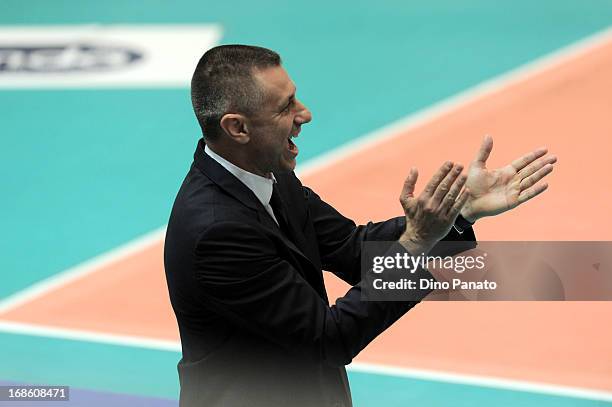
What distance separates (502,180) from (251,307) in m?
0.69

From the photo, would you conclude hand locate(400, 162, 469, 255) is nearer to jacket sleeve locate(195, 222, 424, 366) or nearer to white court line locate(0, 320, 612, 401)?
jacket sleeve locate(195, 222, 424, 366)

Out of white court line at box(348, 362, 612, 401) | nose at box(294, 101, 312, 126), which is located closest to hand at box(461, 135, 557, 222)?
nose at box(294, 101, 312, 126)

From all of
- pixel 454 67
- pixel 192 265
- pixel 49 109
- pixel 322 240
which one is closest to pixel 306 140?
pixel 454 67

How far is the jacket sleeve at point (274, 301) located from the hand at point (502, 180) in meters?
0.34

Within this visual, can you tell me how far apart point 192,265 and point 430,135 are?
3.35 meters

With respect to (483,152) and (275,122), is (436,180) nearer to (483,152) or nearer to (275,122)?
(483,152)

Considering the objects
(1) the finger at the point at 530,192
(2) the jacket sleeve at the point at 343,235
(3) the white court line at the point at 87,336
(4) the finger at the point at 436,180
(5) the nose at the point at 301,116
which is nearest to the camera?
(4) the finger at the point at 436,180

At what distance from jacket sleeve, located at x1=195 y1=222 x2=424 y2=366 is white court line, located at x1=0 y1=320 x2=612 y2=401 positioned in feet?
5.97

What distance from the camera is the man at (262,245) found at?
207 centimetres

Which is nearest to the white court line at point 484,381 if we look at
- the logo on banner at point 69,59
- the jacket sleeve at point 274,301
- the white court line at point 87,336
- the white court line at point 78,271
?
the white court line at point 87,336

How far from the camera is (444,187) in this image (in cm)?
Result: 205

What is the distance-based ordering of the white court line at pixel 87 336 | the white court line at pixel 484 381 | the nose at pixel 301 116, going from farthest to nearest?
the white court line at pixel 87 336
the white court line at pixel 484 381
the nose at pixel 301 116

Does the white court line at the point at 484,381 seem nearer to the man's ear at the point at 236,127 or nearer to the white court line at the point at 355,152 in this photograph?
the white court line at the point at 355,152

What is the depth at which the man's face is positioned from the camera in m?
2.18
